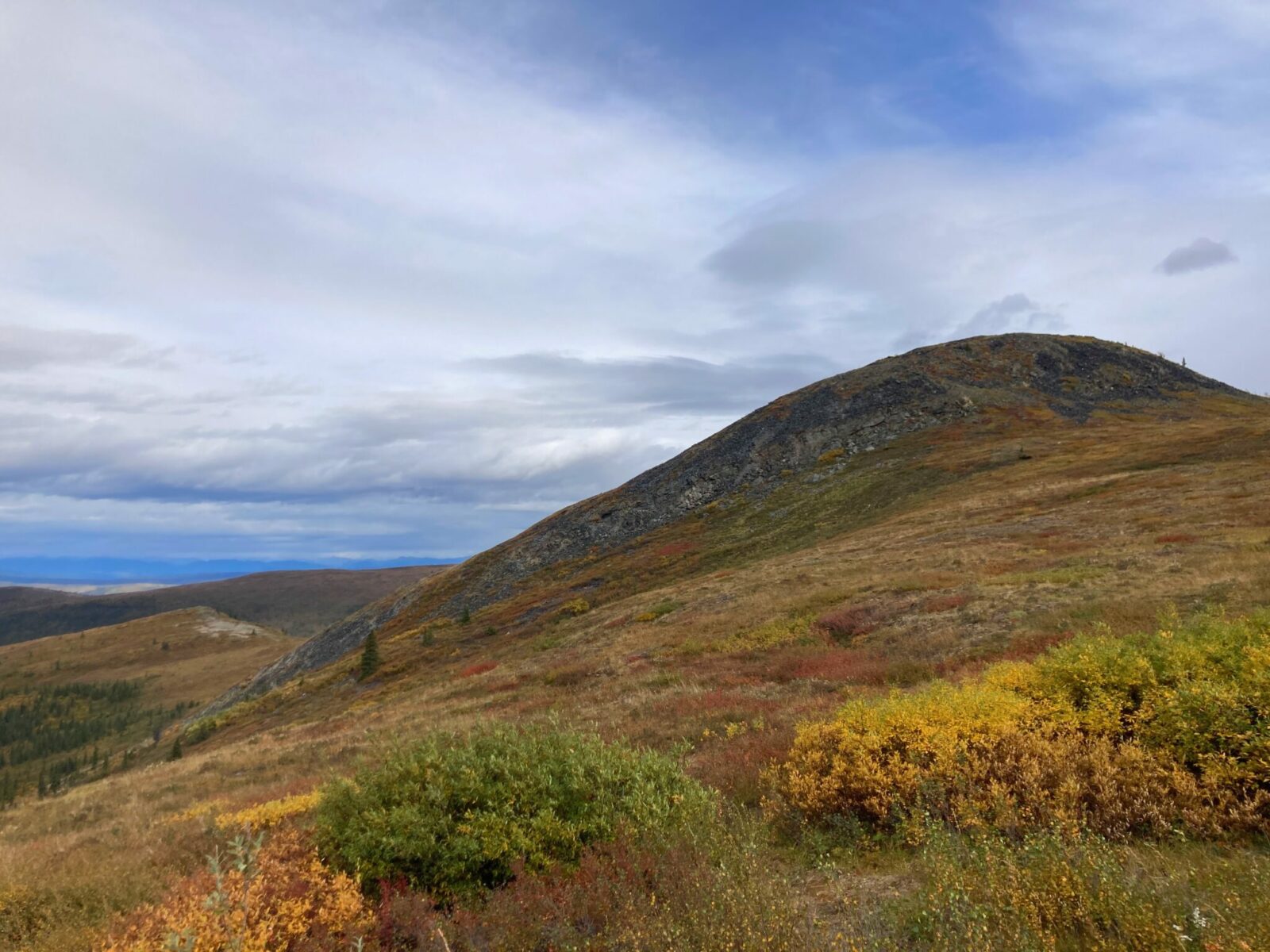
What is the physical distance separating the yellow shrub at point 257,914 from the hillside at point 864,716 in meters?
0.26

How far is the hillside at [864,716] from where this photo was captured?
15.4 ft

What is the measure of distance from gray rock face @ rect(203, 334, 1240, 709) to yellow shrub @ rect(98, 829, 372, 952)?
→ 2215 inches

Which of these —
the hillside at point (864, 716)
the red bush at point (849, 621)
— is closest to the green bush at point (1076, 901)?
the hillside at point (864, 716)

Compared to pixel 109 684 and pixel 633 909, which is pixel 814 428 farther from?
pixel 109 684

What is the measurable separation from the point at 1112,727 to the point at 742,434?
6923cm

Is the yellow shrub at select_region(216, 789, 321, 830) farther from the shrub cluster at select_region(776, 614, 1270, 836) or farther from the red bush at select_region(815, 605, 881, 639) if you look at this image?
the red bush at select_region(815, 605, 881, 639)

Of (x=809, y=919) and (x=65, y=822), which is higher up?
(x=809, y=919)

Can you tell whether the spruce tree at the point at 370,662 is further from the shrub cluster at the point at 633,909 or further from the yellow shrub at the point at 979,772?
the shrub cluster at the point at 633,909

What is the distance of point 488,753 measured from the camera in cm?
792

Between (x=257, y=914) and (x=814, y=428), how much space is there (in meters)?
67.9

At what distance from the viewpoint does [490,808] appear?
6.91 metres

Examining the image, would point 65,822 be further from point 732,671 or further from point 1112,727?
point 1112,727

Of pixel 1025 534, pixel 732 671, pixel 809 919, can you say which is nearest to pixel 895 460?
pixel 1025 534

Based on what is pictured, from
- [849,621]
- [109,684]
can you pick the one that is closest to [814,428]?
[849,621]
